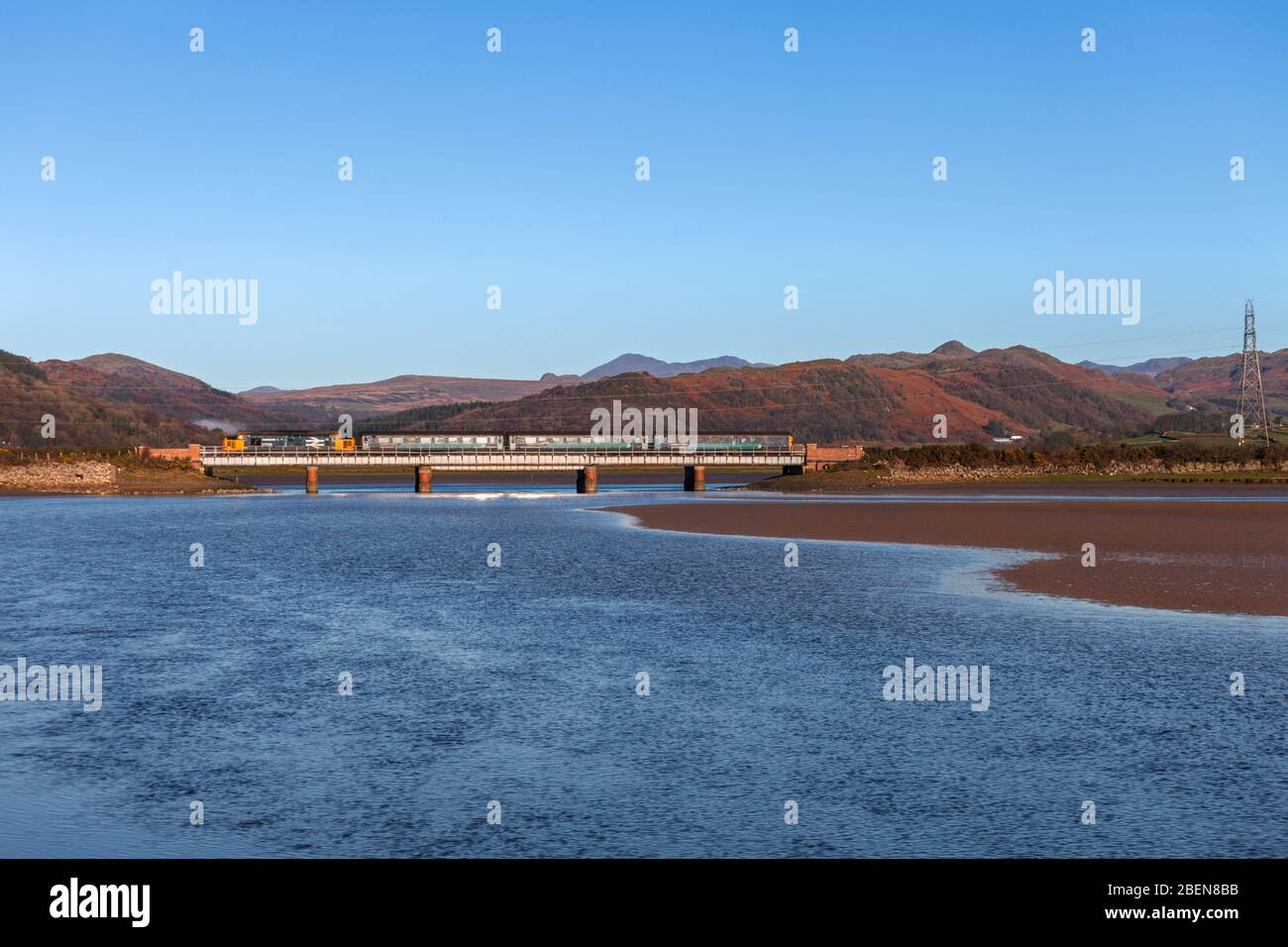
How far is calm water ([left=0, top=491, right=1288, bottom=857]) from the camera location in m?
12.9

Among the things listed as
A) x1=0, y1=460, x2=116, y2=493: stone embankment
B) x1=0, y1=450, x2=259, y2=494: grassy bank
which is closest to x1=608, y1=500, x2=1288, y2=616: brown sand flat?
x1=0, y1=450, x2=259, y2=494: grassy bank

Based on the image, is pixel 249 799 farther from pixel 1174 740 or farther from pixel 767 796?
pixel 1174 740

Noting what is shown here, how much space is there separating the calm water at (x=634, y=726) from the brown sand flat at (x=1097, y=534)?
11.3 feet

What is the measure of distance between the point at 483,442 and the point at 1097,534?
13275cm

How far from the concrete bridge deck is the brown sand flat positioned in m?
44.2

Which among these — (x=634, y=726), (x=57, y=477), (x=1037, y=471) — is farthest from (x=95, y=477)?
(x=634, y=726)

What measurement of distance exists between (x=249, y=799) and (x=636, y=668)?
966cm

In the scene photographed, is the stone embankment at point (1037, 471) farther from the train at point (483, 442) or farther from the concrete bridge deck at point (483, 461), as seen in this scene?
the train at point (483, 442)

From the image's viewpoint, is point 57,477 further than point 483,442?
No

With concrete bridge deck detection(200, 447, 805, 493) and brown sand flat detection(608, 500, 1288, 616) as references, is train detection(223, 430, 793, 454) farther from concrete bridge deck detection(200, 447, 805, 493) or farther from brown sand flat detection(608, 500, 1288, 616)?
brown sand flat detection(608, 500, 1288, 616)

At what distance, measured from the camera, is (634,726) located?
58.5 ft

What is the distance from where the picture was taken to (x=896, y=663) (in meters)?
22.5

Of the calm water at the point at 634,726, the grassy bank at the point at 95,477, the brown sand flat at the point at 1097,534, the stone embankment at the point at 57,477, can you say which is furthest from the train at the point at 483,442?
the calm water at the point at 634,726

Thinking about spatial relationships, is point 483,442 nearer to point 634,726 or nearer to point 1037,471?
point 1037,471
